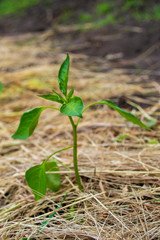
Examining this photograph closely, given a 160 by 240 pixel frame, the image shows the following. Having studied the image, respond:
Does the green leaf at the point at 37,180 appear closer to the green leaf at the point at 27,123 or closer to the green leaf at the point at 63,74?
the green leaf at the point at 27,123

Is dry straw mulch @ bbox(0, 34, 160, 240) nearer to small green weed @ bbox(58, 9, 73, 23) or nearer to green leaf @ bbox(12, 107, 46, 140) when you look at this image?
green leaf @ bbox(12, 107, 46, 140)

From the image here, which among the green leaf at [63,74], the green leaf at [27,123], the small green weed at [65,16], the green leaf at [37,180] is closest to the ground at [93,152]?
the green leaf at [37,180]

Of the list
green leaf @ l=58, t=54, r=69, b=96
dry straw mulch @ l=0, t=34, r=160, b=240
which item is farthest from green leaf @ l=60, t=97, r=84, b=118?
dry straw mulch @ l=0, t=34, r=160, b=240

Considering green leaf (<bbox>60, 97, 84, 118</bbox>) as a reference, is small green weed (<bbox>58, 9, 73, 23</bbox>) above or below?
above

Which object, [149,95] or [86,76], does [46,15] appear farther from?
[149,95]

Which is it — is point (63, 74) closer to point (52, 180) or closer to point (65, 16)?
point (52, 180)

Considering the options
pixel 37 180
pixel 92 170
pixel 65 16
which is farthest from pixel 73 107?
pixel 65 16
